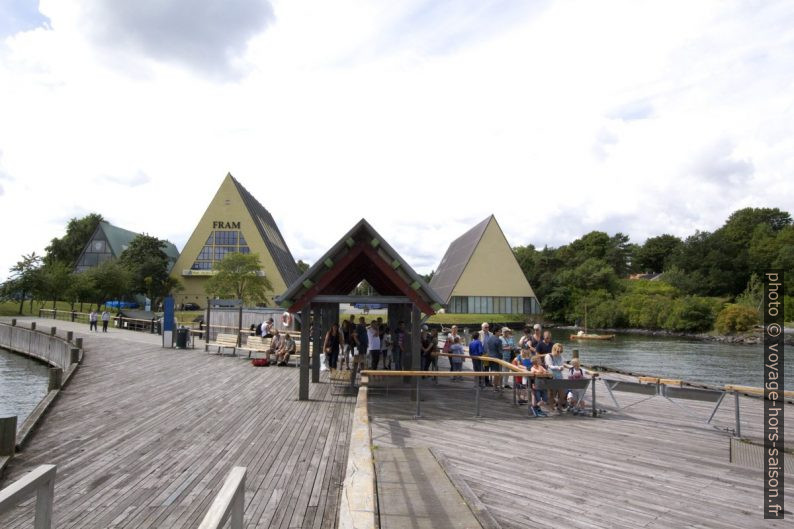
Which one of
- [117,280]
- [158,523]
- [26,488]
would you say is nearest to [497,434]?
[158,523]

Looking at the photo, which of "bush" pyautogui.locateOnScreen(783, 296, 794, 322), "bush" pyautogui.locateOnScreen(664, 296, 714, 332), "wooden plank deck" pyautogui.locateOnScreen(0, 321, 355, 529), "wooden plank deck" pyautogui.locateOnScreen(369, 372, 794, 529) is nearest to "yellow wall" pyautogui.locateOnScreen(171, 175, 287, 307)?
"bush" pyautogui.locateOnScreen(664, 296, 714, 332)

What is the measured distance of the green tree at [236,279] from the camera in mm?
44219

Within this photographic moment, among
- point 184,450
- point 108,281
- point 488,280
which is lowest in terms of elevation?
point 184,450

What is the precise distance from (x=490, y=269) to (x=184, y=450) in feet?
206

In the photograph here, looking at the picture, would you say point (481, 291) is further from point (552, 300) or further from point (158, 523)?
point (158, 523)

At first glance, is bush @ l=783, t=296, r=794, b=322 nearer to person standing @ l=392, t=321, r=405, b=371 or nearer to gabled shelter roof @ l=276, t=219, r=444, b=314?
person standing @ l=392, t=321, r=405, b=371

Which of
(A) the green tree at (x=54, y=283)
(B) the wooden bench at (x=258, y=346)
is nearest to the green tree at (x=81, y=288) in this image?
(A) the green tree at (x=54, y=283)

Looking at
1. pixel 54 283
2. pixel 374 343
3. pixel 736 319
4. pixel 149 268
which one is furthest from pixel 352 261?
pixel 736 319

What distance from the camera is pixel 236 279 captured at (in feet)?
145

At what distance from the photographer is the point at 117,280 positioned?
46562 mm

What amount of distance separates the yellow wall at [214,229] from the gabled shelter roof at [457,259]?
22.0 m

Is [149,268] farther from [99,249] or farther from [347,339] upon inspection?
[347,339]

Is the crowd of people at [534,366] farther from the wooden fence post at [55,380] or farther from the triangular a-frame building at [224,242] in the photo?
the triangular a-frame building at [224,242]

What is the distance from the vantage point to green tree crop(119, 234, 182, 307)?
182 feet
